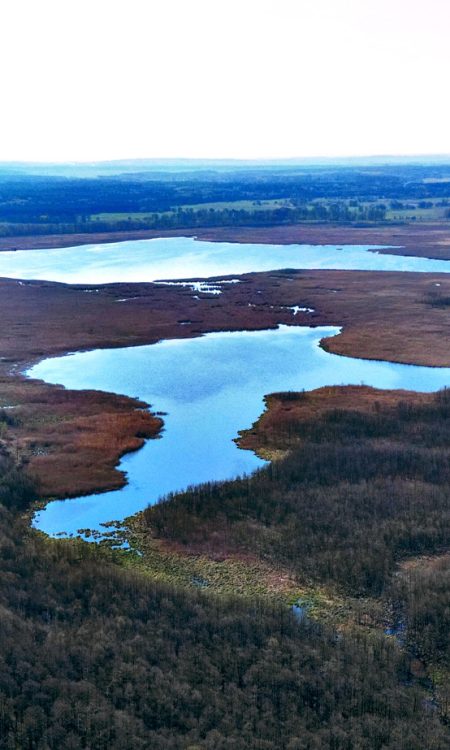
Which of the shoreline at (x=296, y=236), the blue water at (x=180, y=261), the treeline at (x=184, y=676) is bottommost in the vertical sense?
the treeline at (x=184, y=676)

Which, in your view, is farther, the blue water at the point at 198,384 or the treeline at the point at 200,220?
the treeline at the point at 200,220

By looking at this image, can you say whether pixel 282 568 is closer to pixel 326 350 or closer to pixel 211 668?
pixel 211 668

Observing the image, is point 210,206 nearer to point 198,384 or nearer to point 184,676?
point 198,384

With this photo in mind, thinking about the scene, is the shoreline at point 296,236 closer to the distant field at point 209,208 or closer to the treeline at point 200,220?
the treeline at point 200,220

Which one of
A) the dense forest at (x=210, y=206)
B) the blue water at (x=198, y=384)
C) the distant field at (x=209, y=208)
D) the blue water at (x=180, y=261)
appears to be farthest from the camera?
the distant field at (x=209, y=208)

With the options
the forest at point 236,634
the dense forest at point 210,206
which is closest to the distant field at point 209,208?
the dense forest at point 210,206

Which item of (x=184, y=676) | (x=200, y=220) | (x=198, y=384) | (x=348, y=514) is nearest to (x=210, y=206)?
(x=200, y=220)
